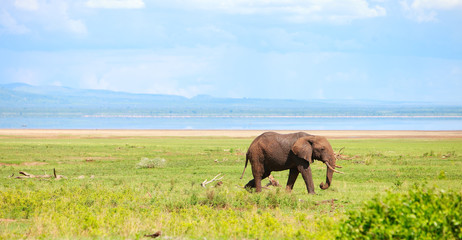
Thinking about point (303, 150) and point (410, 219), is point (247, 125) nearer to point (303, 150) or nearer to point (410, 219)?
point (303, 150)

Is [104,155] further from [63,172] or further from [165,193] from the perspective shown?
[165,193]

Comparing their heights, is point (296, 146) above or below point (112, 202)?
above

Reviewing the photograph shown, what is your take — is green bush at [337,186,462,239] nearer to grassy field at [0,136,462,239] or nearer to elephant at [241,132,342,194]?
grassy field at [0,136,462,239]

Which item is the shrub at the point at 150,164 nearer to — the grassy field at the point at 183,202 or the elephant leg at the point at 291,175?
the grassy field at the point at 183,202

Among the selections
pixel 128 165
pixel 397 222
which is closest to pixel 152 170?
pixel 128 165

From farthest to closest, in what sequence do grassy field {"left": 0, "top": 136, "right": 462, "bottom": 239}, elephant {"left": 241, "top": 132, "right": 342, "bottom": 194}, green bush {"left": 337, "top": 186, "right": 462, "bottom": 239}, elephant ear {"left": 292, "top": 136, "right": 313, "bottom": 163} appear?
elephant {"left": 241, "top": 132, "right": 342, "bottom": 194} < elephant ear {"left": 292, "top": 136, "right": 313, "bottom": 163} < grassy field {"left": 0, "top": 136, "right": 462, "bottom": 239} < green bush {"left": 337, "top": 186, "right": 462, "bottom": 239}

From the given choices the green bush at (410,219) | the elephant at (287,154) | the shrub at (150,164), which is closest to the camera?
the green bush at (410,219)

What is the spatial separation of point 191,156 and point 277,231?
95.0 feet

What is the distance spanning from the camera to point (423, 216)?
9.81m

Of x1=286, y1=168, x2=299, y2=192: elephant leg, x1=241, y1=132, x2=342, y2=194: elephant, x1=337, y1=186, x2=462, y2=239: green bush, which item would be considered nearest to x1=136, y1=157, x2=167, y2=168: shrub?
x1=241, y1=132, x2=342, y2=194: elephant

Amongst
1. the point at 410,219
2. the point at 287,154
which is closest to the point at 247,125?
the point at 287,154

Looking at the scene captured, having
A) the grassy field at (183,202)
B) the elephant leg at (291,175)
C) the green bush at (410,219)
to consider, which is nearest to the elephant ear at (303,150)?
the elephant leg at (291,175)

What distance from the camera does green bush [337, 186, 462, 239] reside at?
378 inches

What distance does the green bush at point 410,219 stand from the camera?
9.61m
